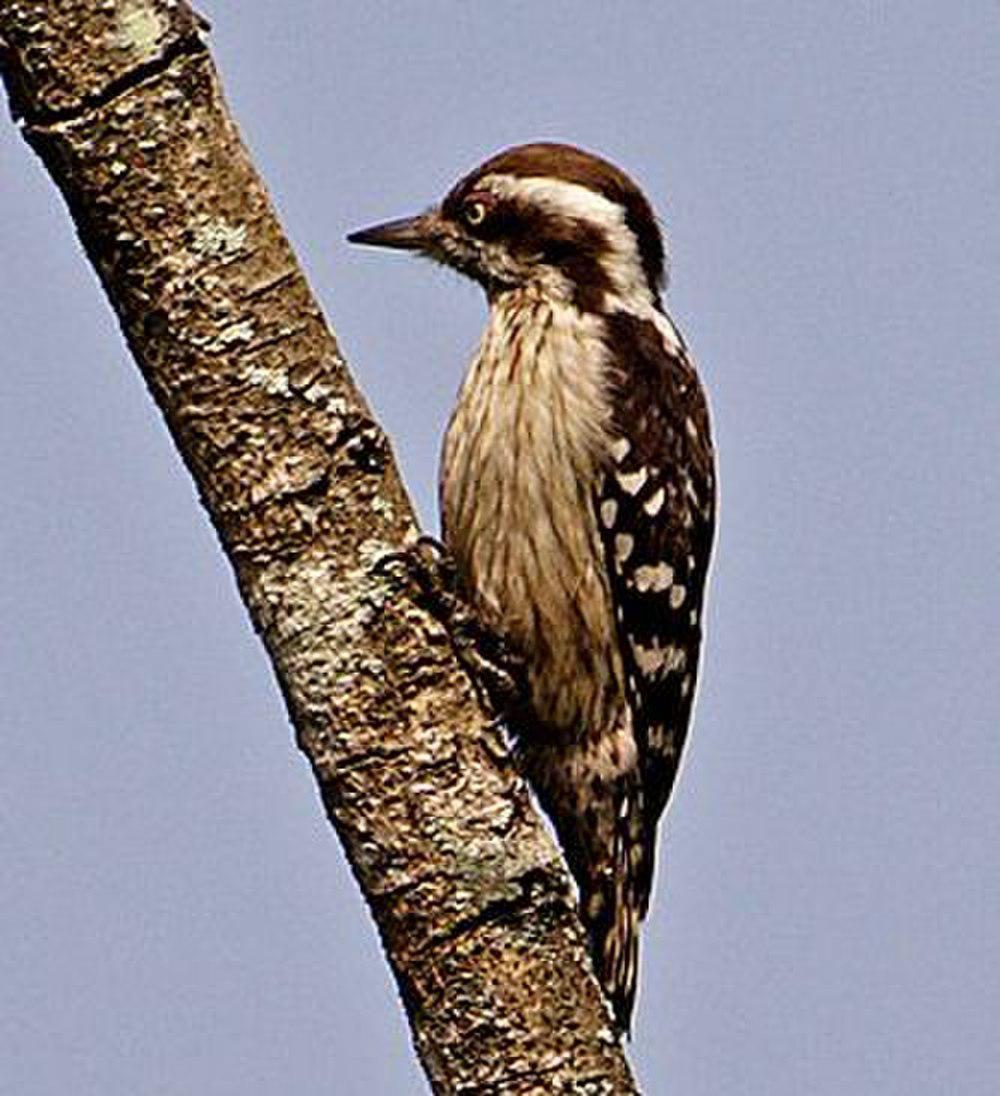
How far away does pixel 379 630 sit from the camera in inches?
154

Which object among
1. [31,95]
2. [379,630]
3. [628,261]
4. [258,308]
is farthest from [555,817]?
[31,95]

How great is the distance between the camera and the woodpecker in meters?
5.79

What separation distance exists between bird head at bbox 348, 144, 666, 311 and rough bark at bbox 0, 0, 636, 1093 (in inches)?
93.6

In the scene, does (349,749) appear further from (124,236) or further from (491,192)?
(491,192)

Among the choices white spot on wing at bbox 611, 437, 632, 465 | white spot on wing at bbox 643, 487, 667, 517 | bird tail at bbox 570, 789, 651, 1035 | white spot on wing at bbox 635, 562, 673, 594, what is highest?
white spot on wing at bbox 611, 437, 632, 465

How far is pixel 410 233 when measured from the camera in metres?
6.40

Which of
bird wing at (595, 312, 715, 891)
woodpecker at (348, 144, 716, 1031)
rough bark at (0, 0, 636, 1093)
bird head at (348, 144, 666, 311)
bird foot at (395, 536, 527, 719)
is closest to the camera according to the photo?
rough bark at (0, 0, 636, 1093)

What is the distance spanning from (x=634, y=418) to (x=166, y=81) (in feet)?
8.25

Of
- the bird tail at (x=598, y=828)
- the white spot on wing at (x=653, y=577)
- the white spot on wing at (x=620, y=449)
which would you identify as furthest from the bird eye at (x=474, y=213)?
the bird tail at (x=598, y=828)

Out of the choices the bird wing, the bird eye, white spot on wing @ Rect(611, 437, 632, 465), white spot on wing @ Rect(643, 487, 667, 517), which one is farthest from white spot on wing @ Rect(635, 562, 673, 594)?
the bird eye

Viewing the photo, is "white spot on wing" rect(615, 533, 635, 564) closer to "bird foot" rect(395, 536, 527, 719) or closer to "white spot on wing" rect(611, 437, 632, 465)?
"white spot on wing" rect(611, 437, 632, 465)

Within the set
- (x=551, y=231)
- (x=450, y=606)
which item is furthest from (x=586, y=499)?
(x=450, y=606)

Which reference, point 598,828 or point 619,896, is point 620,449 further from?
point 619,896

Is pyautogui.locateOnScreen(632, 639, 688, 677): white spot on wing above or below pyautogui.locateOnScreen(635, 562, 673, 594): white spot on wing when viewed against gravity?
Answer: below
